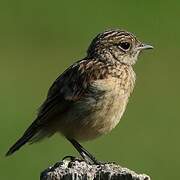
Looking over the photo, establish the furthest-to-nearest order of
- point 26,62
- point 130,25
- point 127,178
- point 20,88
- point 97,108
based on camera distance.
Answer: point 130,25 < point 26,62 < point 20,88 < point 97,108 < point 127,178

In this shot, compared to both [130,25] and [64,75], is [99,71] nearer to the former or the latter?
[64,75]

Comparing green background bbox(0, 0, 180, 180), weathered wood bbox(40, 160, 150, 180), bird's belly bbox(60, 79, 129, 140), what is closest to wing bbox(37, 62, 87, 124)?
bird's belly bbox(60, 79, 129, 140)

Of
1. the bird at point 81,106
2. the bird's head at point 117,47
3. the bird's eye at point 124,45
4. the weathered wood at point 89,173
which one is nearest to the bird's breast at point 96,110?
the bird at point 81,106

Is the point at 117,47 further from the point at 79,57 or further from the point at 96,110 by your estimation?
the point at 79,57

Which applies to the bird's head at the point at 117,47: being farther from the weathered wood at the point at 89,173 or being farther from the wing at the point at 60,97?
the weathered wood at the point at 89,173

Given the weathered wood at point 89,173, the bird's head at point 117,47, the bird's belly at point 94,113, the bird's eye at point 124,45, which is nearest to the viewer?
the weathered wood at point 89,173

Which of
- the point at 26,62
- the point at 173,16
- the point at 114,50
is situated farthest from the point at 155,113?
the point at 114,50

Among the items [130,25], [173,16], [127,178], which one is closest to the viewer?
[127,178]
